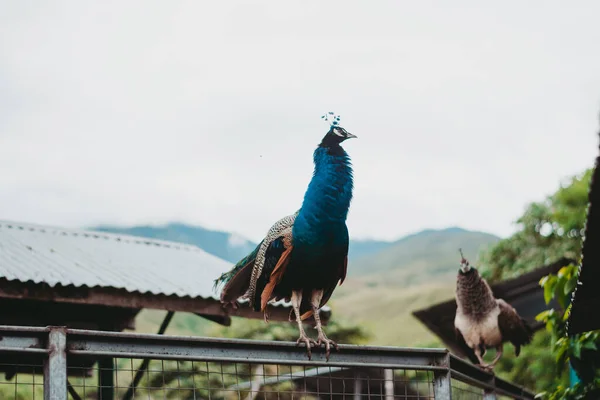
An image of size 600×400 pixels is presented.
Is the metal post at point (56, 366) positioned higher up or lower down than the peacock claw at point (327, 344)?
lower down

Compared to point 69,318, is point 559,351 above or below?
below

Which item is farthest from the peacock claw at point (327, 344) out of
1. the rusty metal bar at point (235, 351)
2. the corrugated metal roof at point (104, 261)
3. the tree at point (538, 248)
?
the tree at point (538, 248)

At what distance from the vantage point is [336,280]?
198 inches

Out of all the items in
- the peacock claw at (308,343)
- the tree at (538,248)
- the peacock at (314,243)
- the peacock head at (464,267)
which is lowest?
the peacock claw at (308,343)

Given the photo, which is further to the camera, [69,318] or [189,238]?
[189,238]

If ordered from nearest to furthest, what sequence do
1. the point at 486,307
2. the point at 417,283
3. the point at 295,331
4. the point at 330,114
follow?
the point at 330,114
the point at 486,307
the point at 295,331
the point at 417,283

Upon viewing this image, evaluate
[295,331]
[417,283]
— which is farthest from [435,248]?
[295,331]

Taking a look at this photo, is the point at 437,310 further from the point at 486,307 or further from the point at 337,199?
the point at 337,199

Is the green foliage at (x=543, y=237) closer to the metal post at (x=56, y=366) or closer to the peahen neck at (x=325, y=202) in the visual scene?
the peahen neck at (x=325, y=202)

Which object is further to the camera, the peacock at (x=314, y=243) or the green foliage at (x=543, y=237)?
the green foliage at (x=543, y=237)

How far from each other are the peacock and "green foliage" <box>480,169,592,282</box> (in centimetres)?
1450

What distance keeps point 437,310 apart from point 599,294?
630cm

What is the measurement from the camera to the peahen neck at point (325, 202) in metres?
4.72

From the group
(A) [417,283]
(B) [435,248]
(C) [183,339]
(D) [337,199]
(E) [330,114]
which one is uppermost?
(B) [435,248]
